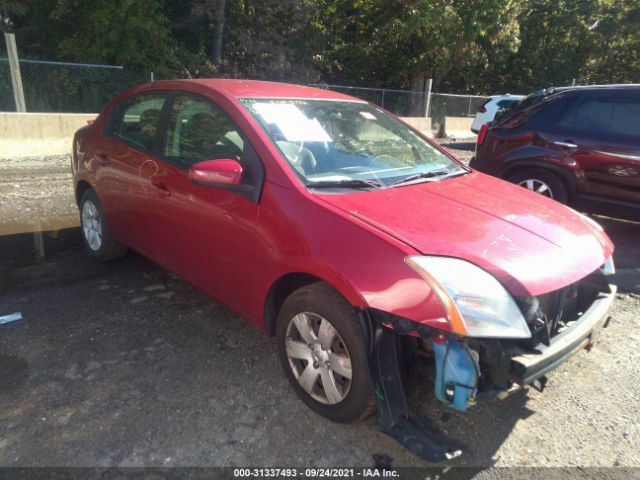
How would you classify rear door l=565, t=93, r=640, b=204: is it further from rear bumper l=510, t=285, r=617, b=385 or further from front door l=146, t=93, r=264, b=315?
front door l=146, t=93, r=264, b=315

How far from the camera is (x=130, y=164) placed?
12.9 feet

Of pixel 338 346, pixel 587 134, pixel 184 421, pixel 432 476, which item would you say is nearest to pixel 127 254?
pixel 184 421

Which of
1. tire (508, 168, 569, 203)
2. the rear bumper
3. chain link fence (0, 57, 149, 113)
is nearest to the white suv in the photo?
tire (508, 168, 569, 203)

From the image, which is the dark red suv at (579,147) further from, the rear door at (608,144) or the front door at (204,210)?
the front door at (204,210)

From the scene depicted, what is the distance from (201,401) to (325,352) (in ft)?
2.66

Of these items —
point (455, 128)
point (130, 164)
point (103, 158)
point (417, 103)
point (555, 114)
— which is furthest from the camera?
point (455, 128)

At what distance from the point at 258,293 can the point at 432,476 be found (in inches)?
52.7

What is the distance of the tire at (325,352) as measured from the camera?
2402 millimetres

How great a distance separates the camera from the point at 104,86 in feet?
41.1

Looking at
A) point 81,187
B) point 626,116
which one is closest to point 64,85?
point 81,187

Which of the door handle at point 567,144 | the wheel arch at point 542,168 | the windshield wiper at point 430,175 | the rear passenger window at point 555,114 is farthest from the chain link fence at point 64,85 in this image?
the windshield wiper at point 430,175

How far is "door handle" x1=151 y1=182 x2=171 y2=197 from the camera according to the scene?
3.51m

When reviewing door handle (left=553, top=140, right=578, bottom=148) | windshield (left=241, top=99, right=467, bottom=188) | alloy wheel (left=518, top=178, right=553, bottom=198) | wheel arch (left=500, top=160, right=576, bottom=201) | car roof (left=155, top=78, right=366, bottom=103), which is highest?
car roof (left=155, top=78, right=366, bottom=103)

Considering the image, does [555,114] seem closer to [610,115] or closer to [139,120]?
[610,115]
